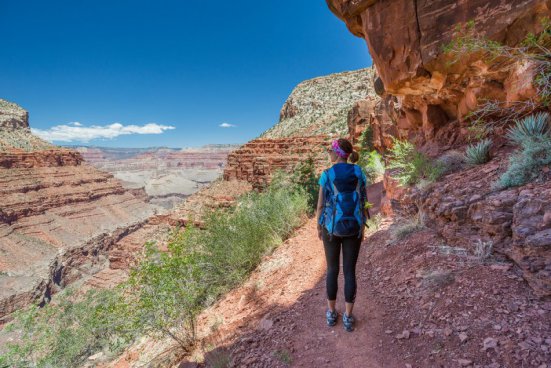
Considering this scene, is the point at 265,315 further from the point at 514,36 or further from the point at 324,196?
the point at 514,36

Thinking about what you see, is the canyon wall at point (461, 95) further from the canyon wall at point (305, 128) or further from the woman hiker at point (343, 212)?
the canyon wall at point (305, 128)

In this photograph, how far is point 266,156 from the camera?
1154 inches

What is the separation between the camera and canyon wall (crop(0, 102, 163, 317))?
34.5 metres

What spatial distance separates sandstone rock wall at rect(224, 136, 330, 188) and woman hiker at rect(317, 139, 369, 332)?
21661 millimetres

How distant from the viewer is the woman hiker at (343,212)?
8.98 ft

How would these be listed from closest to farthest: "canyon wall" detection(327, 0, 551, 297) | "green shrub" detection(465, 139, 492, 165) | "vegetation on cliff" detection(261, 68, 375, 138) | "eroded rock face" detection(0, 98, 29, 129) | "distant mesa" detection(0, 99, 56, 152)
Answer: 1. "canyon wall" detection(327, 0, 551, 297)
2. "green shrub" detection(465, 139, 492, 165)
3. "vegetation on cliff" detection(261, 68, 375, 138)
4. "distant mesa" detection(0, 99, 56, 152)
5. "eroded rock face" detection(0, 98, 29, 129)

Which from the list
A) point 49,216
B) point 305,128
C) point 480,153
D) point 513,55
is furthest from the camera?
point 49,216

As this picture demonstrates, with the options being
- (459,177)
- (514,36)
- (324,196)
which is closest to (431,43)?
(514,36)

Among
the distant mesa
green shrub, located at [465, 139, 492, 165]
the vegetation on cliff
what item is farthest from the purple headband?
the distant mesa

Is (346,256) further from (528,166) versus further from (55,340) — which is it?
(55,340)

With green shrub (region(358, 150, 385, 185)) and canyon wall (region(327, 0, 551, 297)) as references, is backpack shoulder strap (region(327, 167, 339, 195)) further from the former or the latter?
green shrub (region(358, 150, 385, 185))

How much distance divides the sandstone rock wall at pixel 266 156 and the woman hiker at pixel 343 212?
21661 millimetres

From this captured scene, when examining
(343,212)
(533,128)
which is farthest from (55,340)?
(533,128)

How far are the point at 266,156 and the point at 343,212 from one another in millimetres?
26804
